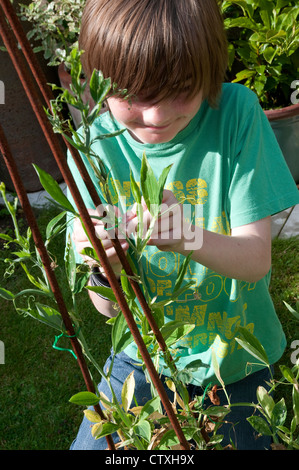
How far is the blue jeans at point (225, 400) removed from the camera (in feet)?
3.76

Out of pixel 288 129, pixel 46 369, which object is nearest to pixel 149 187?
pixel 46 369

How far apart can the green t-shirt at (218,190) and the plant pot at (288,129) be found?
45.3 inches

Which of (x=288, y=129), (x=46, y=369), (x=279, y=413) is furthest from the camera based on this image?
(x=288, y=129)

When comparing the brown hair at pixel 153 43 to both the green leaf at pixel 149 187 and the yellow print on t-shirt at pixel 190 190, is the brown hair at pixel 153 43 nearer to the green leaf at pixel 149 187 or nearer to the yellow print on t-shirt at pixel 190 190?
the yellow print on t-shirt at pixel 190 190

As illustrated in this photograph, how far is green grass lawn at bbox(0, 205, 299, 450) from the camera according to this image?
5.67ft

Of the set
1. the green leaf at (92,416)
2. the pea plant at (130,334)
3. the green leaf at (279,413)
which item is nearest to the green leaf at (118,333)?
the pea plant at (130,334)

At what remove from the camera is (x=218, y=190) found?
112 centimetres

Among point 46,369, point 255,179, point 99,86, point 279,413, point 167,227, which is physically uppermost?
point 99,86

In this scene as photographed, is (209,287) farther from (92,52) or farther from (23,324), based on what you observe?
(23,324)

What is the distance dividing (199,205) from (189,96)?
0.29 meters

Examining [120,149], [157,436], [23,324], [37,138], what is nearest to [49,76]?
[37,138]

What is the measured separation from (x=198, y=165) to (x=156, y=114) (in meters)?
0.27

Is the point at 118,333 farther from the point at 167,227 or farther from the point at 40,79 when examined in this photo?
the point at 40,79

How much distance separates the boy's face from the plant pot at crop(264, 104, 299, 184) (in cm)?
137
